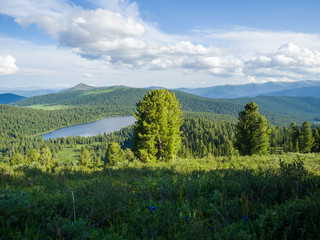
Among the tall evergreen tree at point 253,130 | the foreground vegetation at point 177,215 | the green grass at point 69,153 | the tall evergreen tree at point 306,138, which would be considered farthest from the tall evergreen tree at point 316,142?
the green grass at point 69,153

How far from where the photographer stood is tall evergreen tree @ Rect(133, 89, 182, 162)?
2319 centimetres

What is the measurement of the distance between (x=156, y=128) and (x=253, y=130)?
18265mm

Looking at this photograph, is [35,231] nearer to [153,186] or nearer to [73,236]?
[73,236]

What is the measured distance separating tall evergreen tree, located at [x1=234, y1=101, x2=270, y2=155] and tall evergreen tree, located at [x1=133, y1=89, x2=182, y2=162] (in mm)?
13504

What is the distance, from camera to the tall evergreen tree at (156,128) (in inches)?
913

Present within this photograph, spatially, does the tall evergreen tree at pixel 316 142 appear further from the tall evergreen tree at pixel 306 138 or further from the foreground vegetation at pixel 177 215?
the foreground vegetation at pixel 177 215

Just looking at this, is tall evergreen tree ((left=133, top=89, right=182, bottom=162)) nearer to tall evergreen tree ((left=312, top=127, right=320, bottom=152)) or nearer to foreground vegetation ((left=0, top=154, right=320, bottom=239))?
foreground vegetation ((left=0, top=154, right=320, bottom=239))

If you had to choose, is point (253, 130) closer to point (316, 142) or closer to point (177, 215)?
point (177, 215)

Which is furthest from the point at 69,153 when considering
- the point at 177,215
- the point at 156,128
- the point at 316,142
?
the point at 177,215

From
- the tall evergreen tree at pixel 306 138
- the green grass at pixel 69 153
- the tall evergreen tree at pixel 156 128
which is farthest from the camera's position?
the green grass at pixel 69 153

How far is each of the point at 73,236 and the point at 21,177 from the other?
19.1 ft

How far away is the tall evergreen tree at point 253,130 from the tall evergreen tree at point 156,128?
13504 millimetres

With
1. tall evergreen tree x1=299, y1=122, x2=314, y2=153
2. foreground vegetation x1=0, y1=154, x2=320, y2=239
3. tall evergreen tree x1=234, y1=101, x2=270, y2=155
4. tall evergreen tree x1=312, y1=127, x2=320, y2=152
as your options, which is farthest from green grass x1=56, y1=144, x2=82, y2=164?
foreground vegetation x1=0, y1=154, x2=320, y2=239

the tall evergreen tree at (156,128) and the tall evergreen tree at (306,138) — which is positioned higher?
the tall evergreen tree at (156,128)
